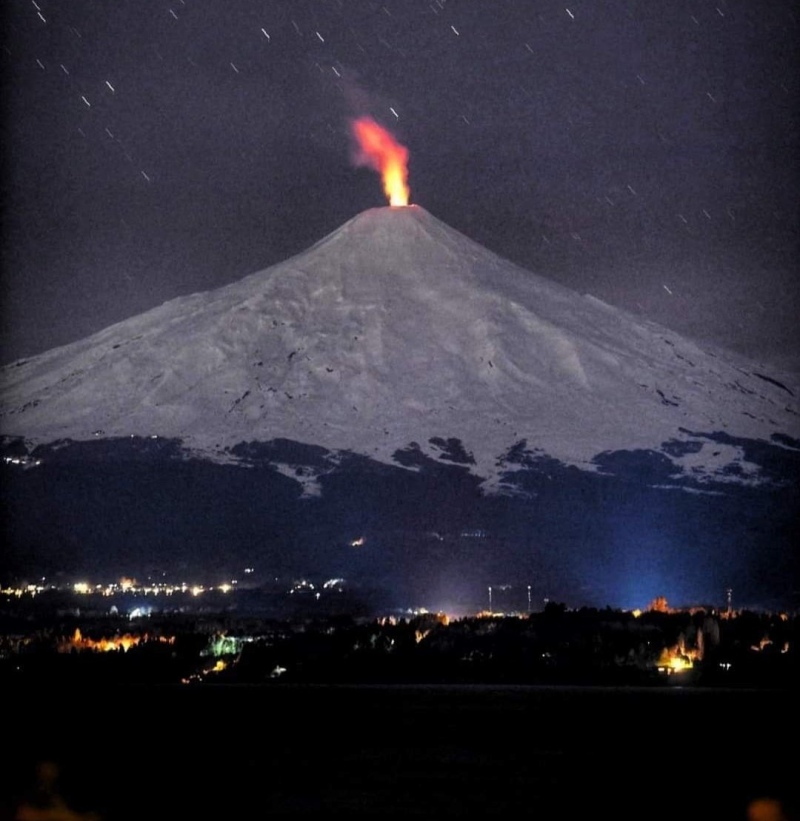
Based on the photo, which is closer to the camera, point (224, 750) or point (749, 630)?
point (224, 750)

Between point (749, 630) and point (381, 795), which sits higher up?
point (749, 630)

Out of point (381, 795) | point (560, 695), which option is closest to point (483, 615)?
point (560, 695)

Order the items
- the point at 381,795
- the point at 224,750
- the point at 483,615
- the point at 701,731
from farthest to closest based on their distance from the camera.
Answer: the point at 483,615 → the point at 701,731 → the point at 224,750 → the point at 381,795

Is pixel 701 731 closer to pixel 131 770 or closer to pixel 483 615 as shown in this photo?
pixel 131 770

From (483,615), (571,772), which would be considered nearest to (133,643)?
(483,615)

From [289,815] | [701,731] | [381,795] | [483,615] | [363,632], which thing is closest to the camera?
[289,815]

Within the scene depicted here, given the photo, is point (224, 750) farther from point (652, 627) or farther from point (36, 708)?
point (652, 627)
